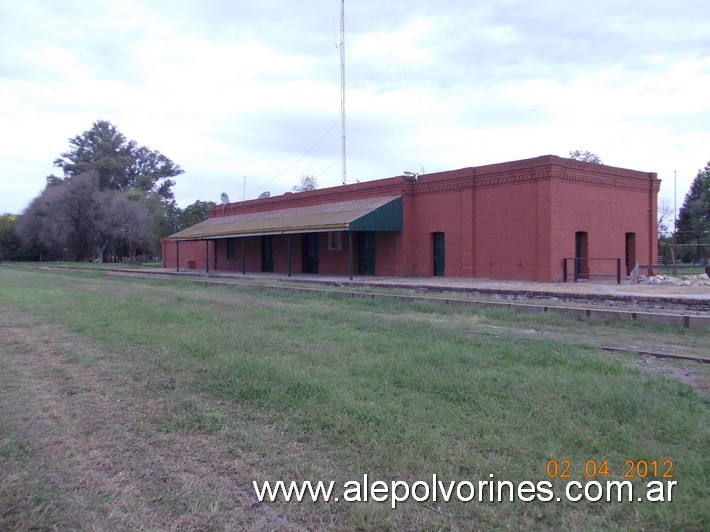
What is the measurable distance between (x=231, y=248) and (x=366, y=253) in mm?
12929

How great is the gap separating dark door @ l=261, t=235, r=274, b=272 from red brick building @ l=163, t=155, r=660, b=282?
335 cm

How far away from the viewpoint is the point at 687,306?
13.4 metres

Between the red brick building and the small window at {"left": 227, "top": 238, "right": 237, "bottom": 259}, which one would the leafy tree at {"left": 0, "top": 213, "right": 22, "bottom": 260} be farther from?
the red brick building

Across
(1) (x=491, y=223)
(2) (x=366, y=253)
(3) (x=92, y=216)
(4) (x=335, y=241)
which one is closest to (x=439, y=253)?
(1) (x=491, y=223)

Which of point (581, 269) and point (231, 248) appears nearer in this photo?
point (581, 269)

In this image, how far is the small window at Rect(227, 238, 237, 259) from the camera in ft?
121

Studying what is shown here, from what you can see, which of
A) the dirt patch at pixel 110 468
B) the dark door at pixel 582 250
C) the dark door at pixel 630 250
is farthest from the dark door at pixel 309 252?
the dirt patch at pixel 110 468

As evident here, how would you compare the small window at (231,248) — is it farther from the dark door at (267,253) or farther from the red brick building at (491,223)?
the red brick building at (491,223)

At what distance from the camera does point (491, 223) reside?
74.4 feet

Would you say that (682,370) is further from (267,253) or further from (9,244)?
(9,244)

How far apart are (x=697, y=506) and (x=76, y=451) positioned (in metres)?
4.50

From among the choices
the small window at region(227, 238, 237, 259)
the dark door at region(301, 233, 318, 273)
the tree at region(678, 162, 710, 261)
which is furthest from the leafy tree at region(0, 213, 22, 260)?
the tree at region(678, 162, 710, 261)

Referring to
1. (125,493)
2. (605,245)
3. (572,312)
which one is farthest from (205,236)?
(125,493)

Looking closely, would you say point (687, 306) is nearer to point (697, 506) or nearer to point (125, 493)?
point (697, 506)
